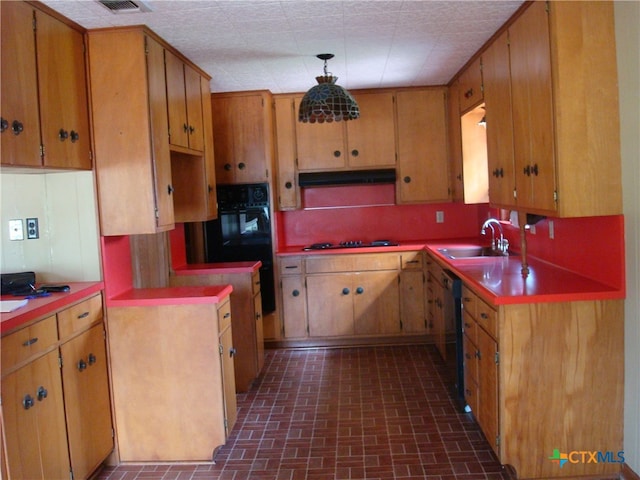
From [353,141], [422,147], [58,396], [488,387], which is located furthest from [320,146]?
[58,396]

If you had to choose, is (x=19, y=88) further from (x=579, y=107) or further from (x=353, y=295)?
(x=353, y=295)

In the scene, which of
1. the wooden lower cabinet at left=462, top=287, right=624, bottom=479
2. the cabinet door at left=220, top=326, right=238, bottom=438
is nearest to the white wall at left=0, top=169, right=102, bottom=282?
the cabinet door at left=220, top=326, right=238, bottom=438

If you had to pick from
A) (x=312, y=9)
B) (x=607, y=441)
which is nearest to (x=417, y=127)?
(x=312, y=9)

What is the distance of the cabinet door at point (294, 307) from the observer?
15.6 ft

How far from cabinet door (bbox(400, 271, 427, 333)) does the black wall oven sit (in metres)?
1.26

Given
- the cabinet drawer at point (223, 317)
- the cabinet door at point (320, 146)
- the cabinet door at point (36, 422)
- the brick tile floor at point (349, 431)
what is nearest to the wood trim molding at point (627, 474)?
the brick tile floor at point (349, 431)

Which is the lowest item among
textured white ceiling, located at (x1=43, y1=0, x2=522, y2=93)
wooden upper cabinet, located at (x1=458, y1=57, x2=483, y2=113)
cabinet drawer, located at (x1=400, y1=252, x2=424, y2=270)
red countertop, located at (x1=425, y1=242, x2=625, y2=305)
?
cabinet drawer, located at (x1=400, y1=252, x2=424, y2=270)

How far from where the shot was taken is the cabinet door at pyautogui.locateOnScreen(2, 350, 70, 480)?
1.99 m

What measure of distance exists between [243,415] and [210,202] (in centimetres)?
155

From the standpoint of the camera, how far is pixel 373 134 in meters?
4.93

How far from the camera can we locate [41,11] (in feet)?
7.81

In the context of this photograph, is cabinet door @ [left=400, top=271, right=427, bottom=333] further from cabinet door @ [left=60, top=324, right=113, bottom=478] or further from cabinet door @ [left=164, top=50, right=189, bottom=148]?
cabinet door @ [left=60, top=324, right=113, bottom=478]

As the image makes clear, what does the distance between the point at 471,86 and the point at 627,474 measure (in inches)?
108

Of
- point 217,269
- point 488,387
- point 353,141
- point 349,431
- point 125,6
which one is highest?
point 125,6
